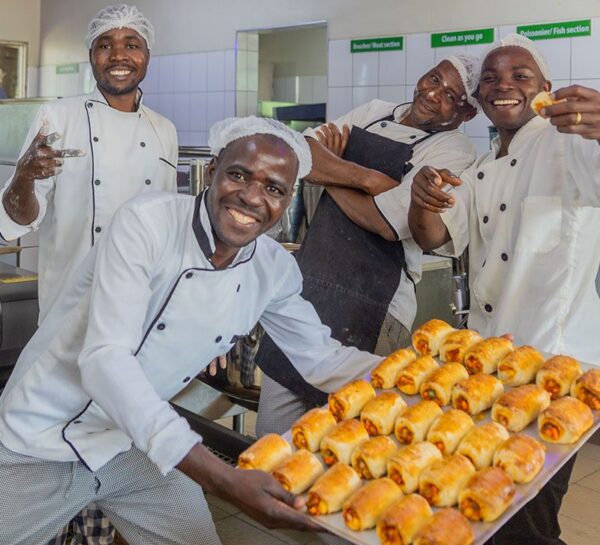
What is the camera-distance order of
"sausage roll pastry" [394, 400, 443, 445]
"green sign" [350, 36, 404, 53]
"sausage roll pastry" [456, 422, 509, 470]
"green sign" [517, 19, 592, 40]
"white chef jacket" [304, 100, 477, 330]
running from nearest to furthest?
"sausage roll pastry" [456, 422, 509, 470] < "sausage roll pastry" [394, 400, 443, 445] < "white chef jacket" [304, 100, 477, 330] < "green sign" [517, 19, 592, 40] < "green sign" [350, 36, 404, 53]

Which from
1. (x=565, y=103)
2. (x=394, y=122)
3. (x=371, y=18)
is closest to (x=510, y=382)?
(x=565, y=103)

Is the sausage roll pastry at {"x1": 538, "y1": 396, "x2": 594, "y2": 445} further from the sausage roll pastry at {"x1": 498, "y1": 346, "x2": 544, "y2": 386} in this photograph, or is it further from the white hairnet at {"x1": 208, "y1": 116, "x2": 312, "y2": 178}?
the white hairnet at {"x1": 208, "y1": 116, "x2": 312, "y2": 178}

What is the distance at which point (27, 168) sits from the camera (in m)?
2.27

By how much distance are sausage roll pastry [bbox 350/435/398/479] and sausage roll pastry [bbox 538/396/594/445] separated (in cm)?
30

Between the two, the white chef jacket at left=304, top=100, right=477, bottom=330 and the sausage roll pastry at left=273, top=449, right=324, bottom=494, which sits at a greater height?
the white chef jacket at left=304, top=100, right=477, bottom=330

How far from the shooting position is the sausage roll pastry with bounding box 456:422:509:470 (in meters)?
1.51

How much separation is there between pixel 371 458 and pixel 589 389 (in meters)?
0.52

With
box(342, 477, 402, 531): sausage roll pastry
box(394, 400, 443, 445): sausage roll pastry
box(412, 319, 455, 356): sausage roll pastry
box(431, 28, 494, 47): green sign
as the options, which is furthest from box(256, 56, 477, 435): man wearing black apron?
box(431, 28, 494, 47): green sign

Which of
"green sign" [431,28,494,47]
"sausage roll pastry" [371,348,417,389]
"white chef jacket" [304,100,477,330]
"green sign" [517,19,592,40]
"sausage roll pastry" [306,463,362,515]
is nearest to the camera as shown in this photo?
"sausage roll pastry" [306,463,362,515]

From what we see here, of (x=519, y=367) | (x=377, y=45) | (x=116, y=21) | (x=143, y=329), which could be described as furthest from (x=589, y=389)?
(x=377, y=45)

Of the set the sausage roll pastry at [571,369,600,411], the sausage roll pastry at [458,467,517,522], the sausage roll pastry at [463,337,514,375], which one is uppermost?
the sausage roll pastry at [463,337,514,375]

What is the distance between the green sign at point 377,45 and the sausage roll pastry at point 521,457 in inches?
181

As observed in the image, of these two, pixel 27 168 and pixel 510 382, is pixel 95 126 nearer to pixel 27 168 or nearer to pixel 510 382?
pixel 27 168

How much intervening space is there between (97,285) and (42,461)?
1.69ft
